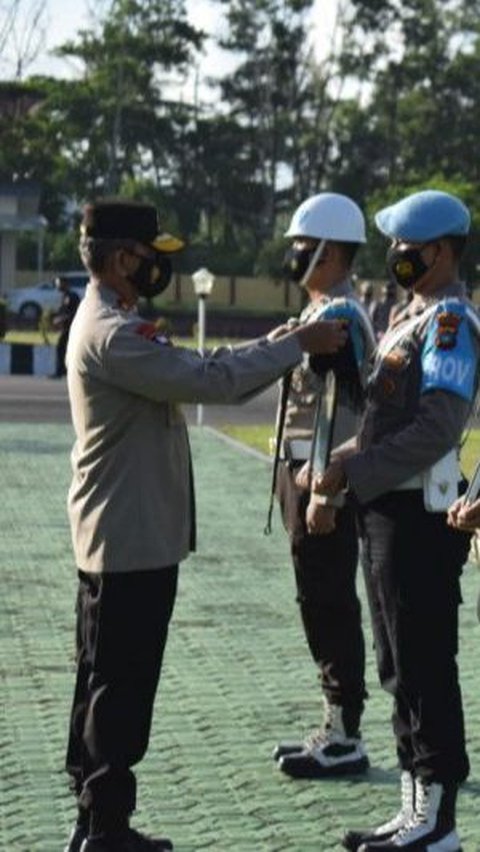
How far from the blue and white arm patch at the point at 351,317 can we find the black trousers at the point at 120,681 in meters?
0.86

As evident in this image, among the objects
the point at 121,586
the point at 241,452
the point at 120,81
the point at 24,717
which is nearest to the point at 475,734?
the point at 24,717

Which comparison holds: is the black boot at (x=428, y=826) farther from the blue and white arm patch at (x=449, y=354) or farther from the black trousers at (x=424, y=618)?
the blue and white arm patch at (x=449, y=354)

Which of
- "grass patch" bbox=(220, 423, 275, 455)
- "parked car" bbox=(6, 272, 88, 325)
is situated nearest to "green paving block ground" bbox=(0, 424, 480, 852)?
"grass patch" bbox=(220, 423, 275, 455)

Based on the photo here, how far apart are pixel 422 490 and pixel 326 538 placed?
126 centimetres

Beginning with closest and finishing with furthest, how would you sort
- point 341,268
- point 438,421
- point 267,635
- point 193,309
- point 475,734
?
point 438,421, point 341,268, point 475,734, point 267,635, point 193,309

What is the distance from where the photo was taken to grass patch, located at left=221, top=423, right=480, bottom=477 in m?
21.5

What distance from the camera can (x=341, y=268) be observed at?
315 inches

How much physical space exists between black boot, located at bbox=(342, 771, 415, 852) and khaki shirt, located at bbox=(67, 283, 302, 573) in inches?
35.9

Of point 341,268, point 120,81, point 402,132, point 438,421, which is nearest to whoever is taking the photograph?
point 438,421

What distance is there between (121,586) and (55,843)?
2.66 feet

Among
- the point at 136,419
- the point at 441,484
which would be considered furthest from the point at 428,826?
the point at 136,419

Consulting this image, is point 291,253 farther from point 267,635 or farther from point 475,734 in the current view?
point 267,635

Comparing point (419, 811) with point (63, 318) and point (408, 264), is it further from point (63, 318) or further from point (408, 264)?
point (63, 318)

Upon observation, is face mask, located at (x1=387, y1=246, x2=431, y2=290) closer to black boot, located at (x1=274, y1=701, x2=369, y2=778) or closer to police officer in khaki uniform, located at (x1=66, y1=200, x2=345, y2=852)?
police officer in khaki uniform, located at (x1=66, y1=200, x2=345, y2=852)
